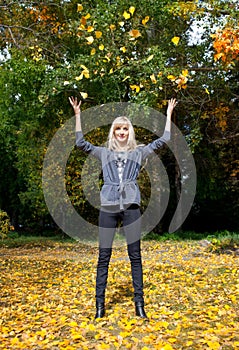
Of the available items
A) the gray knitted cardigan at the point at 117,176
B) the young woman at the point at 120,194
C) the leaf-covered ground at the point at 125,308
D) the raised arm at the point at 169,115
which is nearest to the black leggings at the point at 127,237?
the young woman at the point at 120,194

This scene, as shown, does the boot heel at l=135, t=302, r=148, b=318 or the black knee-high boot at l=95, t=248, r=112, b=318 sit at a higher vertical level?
the black knee-high boot at l=95, t=248, r=112, b=318

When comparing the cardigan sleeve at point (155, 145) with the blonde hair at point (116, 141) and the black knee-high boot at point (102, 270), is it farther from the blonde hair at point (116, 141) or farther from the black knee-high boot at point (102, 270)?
the black knee-high boot at point (102, 270)

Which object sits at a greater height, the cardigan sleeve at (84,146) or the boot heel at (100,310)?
the cardigan sleeve at (84,146)

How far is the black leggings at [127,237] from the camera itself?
4066 mm

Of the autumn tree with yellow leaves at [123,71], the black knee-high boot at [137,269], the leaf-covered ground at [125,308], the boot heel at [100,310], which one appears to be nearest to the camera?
the leaf-covered ground at [125,308]

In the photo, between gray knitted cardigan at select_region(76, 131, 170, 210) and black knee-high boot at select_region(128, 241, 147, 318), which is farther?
black knee-high boot at select_region(128, 241, 147, 318)

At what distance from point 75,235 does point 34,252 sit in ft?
13.8

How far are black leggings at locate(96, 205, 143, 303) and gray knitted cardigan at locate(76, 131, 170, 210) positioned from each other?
0.11 m

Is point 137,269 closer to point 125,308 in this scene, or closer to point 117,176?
point 125,308

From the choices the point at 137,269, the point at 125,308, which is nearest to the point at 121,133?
the point at 137,269

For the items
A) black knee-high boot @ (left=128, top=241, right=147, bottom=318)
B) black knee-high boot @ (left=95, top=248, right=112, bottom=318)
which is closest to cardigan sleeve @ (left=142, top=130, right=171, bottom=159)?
black knee-high boot @ (left=128, top=241, right=147, bottom=318)

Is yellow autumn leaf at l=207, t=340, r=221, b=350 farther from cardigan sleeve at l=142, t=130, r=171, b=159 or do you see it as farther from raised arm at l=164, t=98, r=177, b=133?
raised arm at l=164, t=98, r=177, b=133

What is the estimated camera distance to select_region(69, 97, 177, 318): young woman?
4.05m

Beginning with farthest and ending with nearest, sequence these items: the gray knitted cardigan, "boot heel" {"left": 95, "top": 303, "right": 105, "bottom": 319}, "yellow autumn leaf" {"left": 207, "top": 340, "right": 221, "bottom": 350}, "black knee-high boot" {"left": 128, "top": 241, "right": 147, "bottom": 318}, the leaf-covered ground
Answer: "boot heel" {"left": 95, "top": 303, "right": 105, "bottom": 319} < "black knee-high boot" {"left": 128, "top": 241, "right": 147, "bottom": 318} < the gray knitted cardigan < the leaf-covered ground < "yellow autumn leaf" {"left": 207, "top": 340, "right": 221, "bottom": 350}
